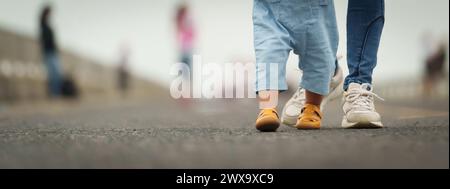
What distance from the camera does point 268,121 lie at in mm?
3660

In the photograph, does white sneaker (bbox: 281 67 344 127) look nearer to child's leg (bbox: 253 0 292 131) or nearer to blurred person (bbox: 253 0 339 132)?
blurred person (bbox: 253 0 339 132)

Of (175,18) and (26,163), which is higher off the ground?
(175,18)

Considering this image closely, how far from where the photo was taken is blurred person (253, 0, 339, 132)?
12.3 ft

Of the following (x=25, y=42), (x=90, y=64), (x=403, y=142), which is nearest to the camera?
(x=403, y=142)

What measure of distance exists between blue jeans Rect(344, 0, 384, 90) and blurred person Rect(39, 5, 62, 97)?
8.06m

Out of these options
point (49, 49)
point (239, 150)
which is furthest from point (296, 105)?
point (49, 49)

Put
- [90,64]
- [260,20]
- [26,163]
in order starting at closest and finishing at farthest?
[26,163] → [260,20] → [90,64]

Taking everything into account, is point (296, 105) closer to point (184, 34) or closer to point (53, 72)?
point (184, 34)

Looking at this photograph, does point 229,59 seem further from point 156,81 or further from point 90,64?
point 156,81

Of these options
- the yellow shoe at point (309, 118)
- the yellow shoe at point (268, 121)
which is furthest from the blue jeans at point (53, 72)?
the yellow shoe at point (268, 121)

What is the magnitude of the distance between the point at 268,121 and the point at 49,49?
8536 mm

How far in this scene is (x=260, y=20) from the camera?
3.85 meters
